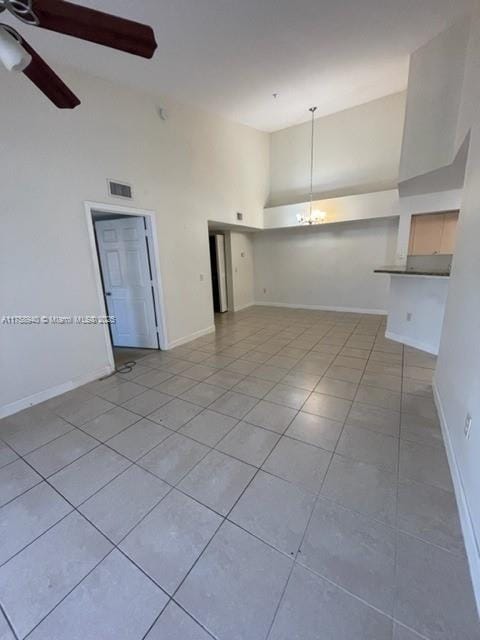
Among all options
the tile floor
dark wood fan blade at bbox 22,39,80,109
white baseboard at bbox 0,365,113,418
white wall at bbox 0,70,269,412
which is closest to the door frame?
white wall at bbox 0,70,269,412

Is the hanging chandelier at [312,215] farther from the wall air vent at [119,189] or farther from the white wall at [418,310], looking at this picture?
the wall air vent at [119,189]

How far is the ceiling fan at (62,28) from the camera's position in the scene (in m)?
1.08

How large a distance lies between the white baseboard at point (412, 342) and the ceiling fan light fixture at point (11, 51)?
4.65 meters

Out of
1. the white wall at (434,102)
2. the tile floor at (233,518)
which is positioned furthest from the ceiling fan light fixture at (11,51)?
the white wall at (434,102)

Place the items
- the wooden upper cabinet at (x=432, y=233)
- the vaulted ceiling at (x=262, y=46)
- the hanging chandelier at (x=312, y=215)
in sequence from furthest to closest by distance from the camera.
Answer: the hanging chandelier at (x=312, y=215), the wooden upper cabinet at (x=432, y=233), the vaulted ceiling at (x=262, y=46)

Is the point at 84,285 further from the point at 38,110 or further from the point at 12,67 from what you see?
the point at 12,67

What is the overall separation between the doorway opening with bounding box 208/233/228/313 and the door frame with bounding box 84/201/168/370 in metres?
2.45

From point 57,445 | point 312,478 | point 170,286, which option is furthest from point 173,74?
point 312,478

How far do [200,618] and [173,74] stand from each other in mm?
4596

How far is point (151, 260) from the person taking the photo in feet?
12.6

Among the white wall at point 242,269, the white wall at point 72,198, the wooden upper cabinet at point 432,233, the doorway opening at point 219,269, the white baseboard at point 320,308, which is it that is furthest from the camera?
the white wall at point 242,269

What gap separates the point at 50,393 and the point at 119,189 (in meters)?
2.47

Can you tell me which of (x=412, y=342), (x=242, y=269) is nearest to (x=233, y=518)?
(x=412, y=342)

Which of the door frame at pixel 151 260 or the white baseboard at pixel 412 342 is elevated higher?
the door frame at pixel 151 260
